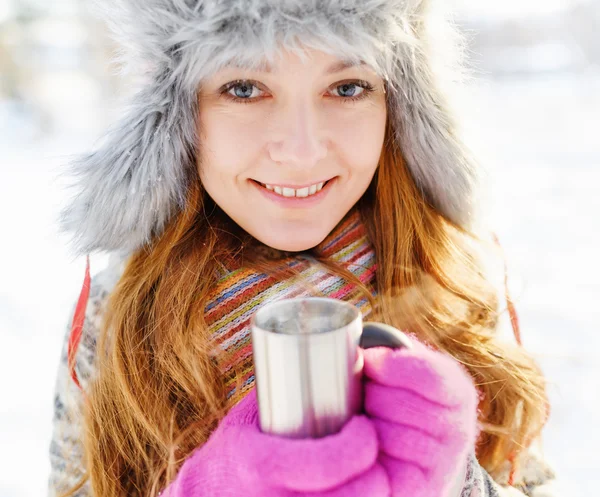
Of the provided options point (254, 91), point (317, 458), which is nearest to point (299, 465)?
point (317, 458)

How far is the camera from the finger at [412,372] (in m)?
0.69

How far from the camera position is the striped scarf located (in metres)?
1.11

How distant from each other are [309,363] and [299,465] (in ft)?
0.39

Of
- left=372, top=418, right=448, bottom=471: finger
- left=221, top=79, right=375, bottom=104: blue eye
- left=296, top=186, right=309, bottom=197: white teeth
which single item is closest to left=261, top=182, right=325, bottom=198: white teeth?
left=296, top=186, right=309, bottom=197: white teeth

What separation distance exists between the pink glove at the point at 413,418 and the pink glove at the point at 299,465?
2 centimetres

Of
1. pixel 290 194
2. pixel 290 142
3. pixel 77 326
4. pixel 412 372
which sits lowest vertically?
pixel 77 326

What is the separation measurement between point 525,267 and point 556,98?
4.17 meters

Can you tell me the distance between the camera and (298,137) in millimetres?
971

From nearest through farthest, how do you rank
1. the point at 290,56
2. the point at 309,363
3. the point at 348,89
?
the point at 309,363, the point at 290,56, the point at 348,89

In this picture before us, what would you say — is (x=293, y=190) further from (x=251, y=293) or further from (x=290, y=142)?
(x=251, y=293)

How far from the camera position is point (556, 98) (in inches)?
256

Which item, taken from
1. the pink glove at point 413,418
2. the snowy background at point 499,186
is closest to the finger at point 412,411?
the pink glove at point 413,418

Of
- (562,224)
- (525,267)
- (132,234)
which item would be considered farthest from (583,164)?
(132,234)

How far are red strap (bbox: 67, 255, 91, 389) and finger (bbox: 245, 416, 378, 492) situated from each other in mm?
625
